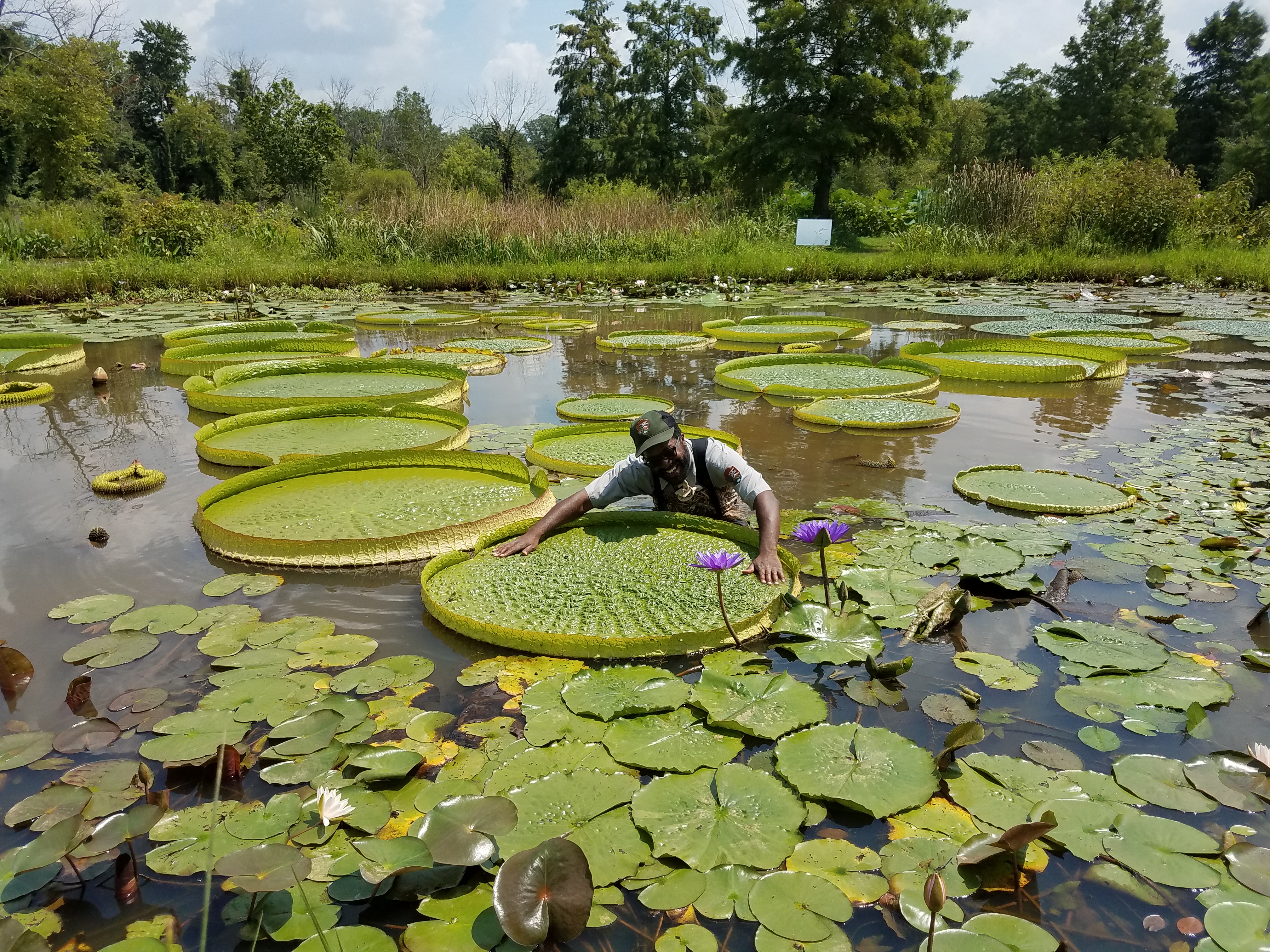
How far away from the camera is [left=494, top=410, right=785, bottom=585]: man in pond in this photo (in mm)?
2816

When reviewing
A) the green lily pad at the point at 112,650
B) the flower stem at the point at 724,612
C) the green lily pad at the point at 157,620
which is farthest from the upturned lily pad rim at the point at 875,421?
the green lily pad at the point at 112,650

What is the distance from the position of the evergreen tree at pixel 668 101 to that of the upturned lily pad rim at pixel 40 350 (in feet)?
95.1

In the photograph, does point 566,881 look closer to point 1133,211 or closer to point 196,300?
point 196,300

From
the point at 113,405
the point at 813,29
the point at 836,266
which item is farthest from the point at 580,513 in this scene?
the point at 813,29

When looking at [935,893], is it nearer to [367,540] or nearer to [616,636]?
[616,636]

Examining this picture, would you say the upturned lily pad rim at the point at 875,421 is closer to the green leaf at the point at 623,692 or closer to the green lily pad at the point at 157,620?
the green leaf at the point at 623,692

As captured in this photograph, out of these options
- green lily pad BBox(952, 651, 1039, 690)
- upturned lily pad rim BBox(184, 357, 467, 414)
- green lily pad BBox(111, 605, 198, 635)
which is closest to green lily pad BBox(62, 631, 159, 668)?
green lily pad BBox(111, 605, 198, 635)

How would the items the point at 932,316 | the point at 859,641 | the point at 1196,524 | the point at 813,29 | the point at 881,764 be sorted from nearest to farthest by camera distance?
the point at 881,764 → the point at 859,641 → the point at 1196,524 → the point at 932,316 → the point at 813,29

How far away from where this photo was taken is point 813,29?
72.3 ft

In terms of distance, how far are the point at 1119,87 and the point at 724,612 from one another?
46138 mm

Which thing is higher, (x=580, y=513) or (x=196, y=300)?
(x=196, y=300)

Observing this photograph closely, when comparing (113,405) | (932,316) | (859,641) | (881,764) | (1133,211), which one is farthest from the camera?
(1133,211)

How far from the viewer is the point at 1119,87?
120 ft

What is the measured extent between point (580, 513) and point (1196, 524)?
8.99 feet
